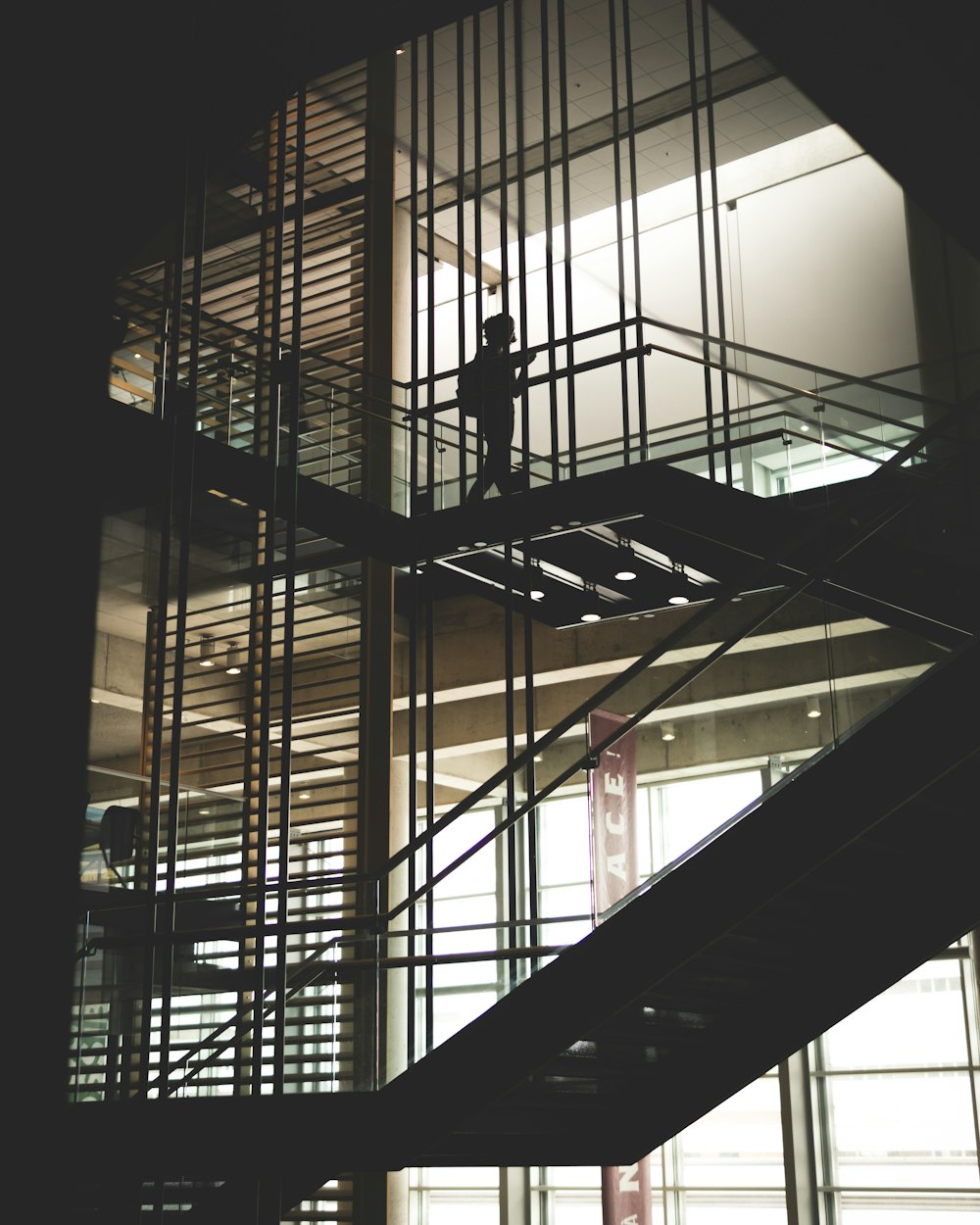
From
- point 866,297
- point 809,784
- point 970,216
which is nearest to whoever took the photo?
point 970,216

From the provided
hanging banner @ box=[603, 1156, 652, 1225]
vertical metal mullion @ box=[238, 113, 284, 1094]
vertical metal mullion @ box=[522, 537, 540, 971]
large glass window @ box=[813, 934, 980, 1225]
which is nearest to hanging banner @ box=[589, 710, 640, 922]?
vertical metal mullion @ box=[522, 537, 540, 971]

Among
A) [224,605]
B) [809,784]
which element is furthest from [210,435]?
[809,784]

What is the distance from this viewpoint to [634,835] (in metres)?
6.02

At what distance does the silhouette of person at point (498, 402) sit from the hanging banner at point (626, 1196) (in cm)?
566

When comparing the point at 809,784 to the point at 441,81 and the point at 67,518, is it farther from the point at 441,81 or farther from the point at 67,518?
the point at 441,81

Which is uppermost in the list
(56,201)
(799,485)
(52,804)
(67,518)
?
(799,485)

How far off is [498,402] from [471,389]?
0.86 feet

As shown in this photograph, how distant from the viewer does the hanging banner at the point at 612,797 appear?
18.1ft

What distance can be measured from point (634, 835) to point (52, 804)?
5299 mm

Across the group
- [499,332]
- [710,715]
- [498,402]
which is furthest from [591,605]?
[710,715]

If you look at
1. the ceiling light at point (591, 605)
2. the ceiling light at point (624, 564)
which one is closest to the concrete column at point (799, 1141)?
the ceiling light at point (591, 605)

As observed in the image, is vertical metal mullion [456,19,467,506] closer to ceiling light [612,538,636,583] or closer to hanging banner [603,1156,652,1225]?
ceiling light [612,538,636,583]

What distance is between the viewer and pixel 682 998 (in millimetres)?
5801

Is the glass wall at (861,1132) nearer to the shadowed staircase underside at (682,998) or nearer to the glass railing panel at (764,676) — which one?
the shadowed staircase underside at (682,998)
